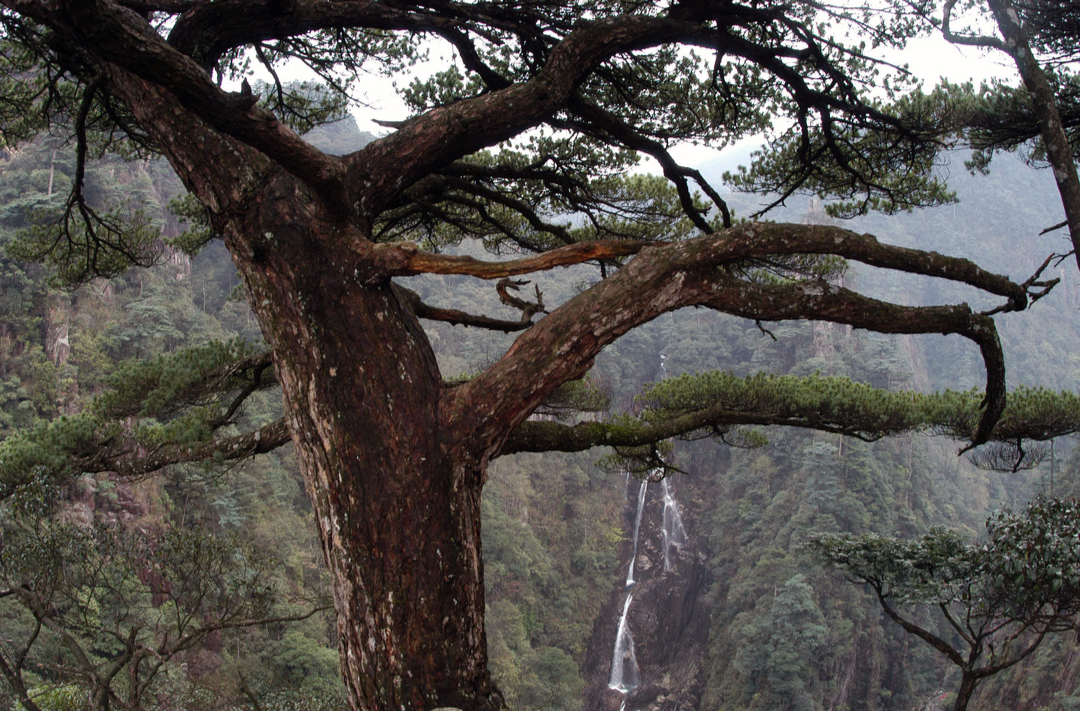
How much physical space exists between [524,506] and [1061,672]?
14758 mm

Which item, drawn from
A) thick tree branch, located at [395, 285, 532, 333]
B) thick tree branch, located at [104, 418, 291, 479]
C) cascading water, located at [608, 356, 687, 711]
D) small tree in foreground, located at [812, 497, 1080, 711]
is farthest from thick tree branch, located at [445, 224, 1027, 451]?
cascading water, located at [608, 356, 687, 711]

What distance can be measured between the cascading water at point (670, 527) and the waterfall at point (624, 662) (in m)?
2.64

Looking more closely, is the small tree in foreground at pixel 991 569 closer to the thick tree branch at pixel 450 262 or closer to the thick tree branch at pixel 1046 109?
the thick tree branch at pixel 1046 109

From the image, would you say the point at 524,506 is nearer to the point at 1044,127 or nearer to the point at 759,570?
the point at 759,570

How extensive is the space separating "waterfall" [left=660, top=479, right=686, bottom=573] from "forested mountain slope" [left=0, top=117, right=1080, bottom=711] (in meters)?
0.30

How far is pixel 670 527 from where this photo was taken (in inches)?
951

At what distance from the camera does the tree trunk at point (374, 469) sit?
5.65 ft

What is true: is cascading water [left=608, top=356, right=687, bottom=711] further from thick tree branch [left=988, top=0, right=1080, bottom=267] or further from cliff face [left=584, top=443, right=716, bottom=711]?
thick tree branch [left=988, top=0, right=1080, bottom=267]

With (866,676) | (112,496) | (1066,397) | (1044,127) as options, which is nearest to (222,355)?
(1044,127)

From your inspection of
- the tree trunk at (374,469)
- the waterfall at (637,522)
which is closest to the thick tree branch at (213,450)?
the tree trunk at (374,469)

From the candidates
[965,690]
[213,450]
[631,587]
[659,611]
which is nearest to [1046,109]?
[965,690]

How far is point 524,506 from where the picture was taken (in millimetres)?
23062

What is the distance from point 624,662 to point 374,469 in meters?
21.0

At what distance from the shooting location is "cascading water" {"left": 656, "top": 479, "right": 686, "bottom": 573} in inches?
920
